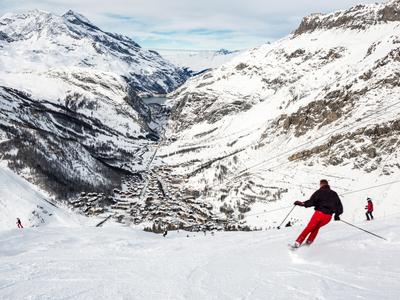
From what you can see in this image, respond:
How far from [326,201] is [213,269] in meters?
4.85

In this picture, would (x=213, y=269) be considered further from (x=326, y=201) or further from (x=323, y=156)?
(x=323, y=156)

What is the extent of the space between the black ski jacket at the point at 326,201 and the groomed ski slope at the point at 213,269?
4.83ft

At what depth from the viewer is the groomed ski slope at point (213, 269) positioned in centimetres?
1179

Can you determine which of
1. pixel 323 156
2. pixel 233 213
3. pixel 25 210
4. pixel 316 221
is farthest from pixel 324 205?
pixel 323 156

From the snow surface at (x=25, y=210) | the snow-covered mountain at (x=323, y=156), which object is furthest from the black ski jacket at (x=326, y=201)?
the snow surface at (x=25, y=210)

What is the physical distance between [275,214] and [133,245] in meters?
84.3

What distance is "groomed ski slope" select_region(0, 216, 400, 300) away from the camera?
1179 cm

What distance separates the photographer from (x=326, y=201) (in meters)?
16.1

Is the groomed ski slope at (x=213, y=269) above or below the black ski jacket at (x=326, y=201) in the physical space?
below

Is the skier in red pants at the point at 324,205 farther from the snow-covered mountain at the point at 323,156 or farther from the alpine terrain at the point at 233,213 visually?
the snow-covered mountain at the point at 323,156

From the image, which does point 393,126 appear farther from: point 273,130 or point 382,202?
point 273,130

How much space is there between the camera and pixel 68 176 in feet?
494

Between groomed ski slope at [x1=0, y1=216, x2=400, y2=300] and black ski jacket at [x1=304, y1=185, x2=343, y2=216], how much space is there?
4.83 feet

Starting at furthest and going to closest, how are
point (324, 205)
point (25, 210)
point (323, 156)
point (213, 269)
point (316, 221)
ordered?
point (323, 156) < point (25, 210) < point (316, 221) < point (324, 205) < point (213, 269)
